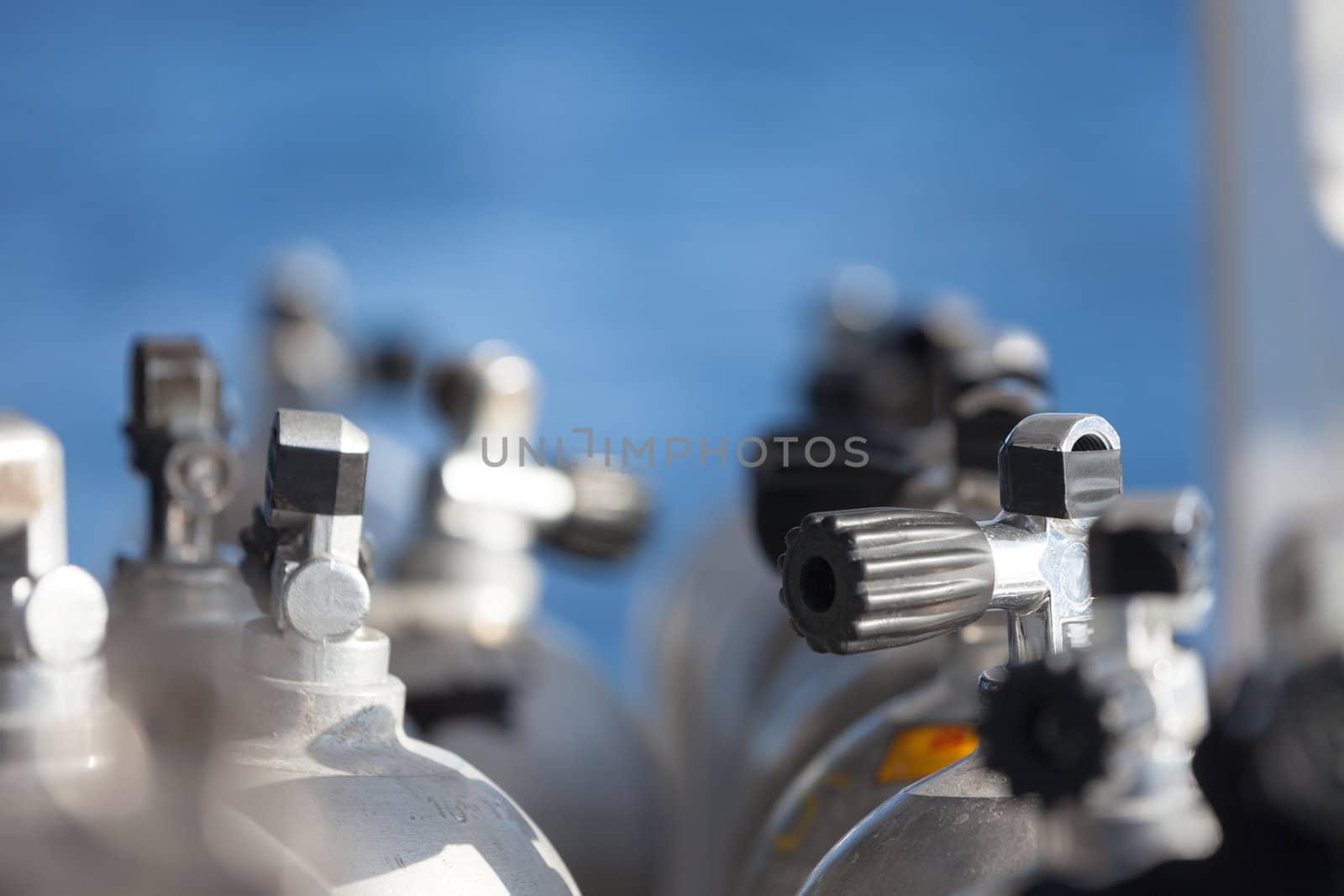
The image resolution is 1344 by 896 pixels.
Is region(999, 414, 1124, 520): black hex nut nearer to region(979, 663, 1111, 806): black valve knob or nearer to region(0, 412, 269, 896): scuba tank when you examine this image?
region(979, 663, 1111, 806): black valve knob

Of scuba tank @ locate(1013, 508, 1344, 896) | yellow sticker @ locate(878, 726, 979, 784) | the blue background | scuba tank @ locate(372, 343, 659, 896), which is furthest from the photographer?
the blue background

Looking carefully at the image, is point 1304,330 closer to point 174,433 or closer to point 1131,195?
point 174,433

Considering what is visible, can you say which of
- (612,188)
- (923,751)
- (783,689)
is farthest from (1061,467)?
(612,188)

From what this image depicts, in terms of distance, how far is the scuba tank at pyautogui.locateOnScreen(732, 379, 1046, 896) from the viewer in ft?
1.70

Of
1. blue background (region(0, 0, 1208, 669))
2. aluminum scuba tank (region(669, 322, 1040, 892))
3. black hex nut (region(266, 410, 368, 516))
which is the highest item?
blue background (region(0, 0, 1208, 669))

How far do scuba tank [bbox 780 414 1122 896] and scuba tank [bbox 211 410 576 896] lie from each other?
0.33 ft

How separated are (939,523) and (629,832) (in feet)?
1.66

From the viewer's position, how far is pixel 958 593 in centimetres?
37

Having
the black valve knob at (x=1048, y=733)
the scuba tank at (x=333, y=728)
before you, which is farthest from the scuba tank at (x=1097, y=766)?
the scuba tank at (x=333, y=728)

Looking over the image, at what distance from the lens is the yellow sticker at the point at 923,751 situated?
0.51 meters

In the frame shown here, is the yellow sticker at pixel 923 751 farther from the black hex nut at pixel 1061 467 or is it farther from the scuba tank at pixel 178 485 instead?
the scuba tank at pixel 178 485

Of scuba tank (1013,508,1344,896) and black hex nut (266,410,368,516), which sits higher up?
black hex nut (266,410,368,516)

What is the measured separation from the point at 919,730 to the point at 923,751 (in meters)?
0.02

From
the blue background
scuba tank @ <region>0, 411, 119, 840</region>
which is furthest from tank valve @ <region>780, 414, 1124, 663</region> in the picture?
the blue background
